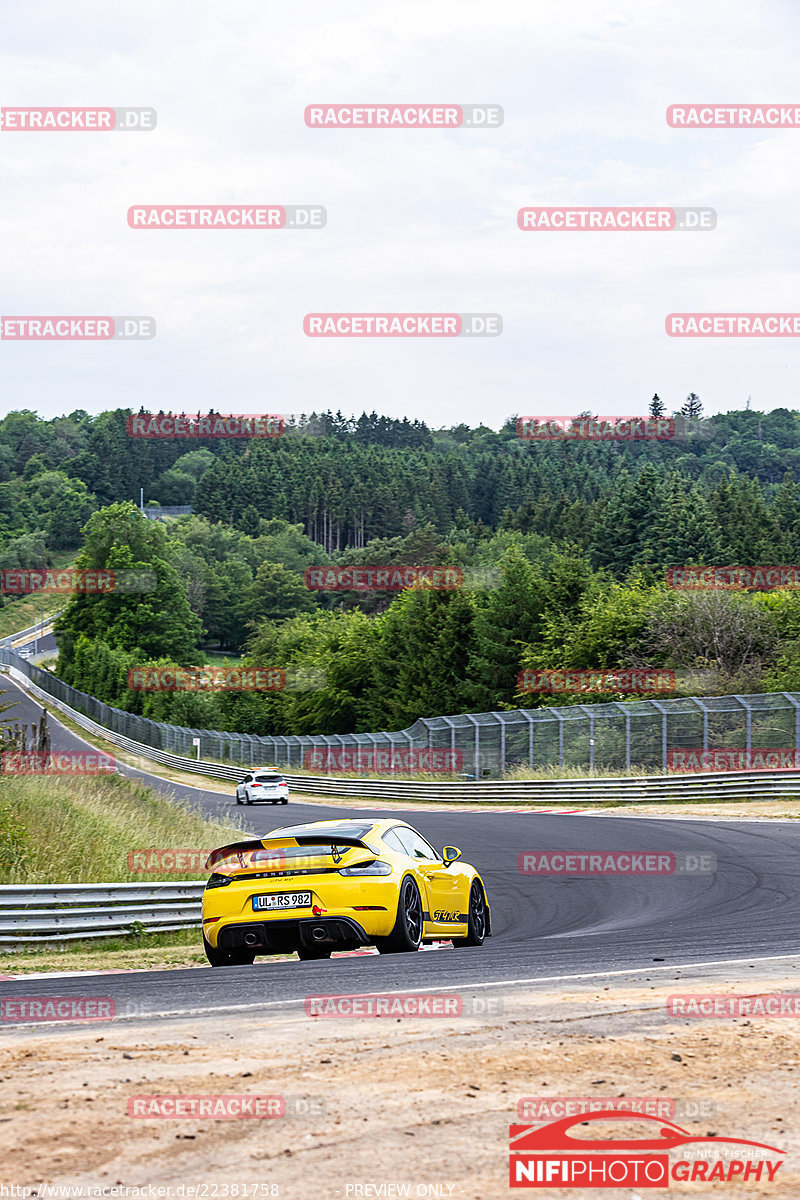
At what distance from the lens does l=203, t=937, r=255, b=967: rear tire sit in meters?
10.5

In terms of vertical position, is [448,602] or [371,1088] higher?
[448,602]

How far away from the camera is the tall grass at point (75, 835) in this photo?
1453 centimetres

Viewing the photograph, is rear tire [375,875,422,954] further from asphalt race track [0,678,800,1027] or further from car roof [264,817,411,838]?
car roof [264,817,411,838]

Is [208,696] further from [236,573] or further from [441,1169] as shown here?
[441,1169]

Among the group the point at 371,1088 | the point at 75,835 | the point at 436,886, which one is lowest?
the point at 75,835

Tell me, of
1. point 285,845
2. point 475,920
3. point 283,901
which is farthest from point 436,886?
point 283,901

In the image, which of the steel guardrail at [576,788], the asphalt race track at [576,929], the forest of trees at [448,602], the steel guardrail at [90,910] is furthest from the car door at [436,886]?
the forest of trees at [448,602]

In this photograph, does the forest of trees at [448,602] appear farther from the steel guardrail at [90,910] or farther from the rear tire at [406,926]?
the rear tire at [406,926]

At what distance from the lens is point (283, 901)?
10.1 m

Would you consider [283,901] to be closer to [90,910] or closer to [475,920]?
[475,920]

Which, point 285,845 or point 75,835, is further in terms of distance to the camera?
point 75,835

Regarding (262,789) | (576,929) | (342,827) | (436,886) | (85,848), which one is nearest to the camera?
(342,827)

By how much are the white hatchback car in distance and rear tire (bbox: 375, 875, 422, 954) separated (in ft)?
114

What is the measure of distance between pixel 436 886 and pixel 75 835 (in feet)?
21.5
